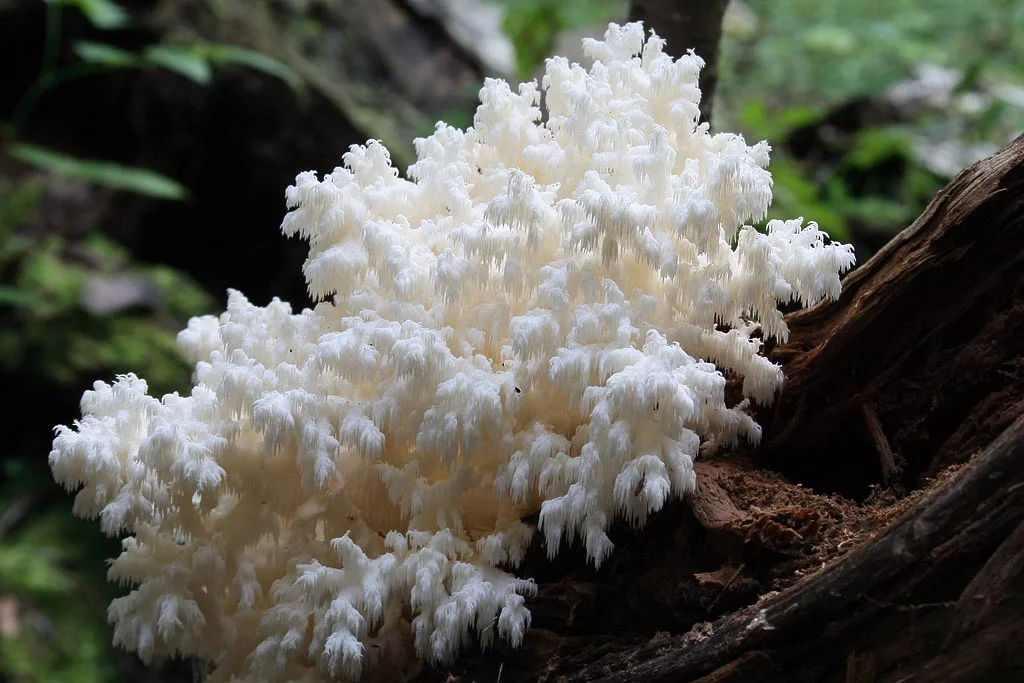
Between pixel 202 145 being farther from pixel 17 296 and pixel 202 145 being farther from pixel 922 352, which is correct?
pixel 922 352

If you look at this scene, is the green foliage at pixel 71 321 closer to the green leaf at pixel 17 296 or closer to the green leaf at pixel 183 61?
the green leaf at pixel 17 296

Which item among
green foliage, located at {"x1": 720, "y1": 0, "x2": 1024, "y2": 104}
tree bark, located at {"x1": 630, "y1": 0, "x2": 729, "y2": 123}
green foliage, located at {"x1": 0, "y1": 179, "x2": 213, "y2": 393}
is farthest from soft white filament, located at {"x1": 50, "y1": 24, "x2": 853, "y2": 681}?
green foliage, located at {"x1": 720, "y1": 0, "x2": 1024, "y2": 104}

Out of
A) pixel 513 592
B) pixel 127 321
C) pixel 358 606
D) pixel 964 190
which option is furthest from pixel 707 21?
pixel 127 321

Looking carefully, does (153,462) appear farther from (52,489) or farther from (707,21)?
(52,489)

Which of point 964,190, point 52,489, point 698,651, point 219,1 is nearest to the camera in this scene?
point 698,651

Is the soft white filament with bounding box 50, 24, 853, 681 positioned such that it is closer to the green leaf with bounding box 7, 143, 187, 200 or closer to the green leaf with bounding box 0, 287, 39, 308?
the green leaf with bounding box 7, 143, 187, 200
